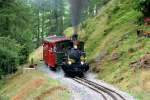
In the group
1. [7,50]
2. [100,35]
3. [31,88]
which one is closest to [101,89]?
[31,88]

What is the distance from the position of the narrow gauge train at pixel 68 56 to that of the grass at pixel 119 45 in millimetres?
1732

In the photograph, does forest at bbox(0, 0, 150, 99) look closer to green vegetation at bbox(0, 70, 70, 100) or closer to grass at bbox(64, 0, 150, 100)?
grass at bbox(64, 0, 150, 100)

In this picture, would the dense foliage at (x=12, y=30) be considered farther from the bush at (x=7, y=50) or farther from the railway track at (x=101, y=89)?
the railway track at (x=101, y=89)

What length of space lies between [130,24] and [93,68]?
222 inches

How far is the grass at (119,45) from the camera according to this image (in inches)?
1147

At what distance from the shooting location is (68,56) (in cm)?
3438

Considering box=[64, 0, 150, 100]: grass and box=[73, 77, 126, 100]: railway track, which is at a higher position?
box=[64, 0, 150, 100]: grass

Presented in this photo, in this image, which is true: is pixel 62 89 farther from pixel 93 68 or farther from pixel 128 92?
pixel 93 68

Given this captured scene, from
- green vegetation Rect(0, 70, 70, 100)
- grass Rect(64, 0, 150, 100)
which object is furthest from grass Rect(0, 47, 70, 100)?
grass Rect(64, 0, 150, 100)

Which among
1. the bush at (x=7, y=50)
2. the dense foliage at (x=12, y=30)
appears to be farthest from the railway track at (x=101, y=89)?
the dense foliage at (x=12, y=30)

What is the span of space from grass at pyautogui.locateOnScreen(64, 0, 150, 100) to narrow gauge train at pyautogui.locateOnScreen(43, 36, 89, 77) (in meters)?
1.73

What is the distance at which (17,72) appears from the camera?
143 feet

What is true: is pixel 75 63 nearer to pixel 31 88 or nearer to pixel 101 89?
pixel 31 88

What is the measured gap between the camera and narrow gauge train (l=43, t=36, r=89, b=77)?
34438 mm
